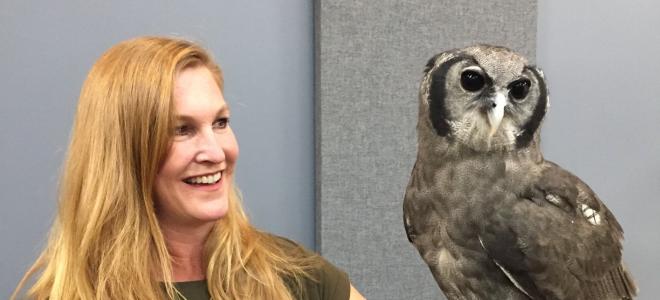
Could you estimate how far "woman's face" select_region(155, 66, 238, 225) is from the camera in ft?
3.13

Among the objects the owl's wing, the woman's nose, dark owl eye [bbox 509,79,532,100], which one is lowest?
the owl's wing

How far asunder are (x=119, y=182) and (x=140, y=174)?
3cm

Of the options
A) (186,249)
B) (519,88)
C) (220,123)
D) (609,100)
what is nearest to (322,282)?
(186,249)

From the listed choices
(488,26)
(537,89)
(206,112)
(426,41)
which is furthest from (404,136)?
(537,89)

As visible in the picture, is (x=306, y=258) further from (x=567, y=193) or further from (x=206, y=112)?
(x=567, y=193)

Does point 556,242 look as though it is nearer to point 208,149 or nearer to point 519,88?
point 519,88

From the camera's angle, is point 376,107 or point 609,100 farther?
point 609,100

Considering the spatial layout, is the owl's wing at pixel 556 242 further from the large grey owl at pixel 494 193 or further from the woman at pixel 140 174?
the woman at pixel 140 174

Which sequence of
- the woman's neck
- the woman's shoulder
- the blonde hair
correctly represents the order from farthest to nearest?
the woman's shoulder < the woman's neck < the blonde hair

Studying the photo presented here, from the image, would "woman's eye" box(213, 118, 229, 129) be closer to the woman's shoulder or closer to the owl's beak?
the woman's shoulder

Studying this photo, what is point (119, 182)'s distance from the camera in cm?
97

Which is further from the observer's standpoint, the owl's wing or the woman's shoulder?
the woman's shoulder

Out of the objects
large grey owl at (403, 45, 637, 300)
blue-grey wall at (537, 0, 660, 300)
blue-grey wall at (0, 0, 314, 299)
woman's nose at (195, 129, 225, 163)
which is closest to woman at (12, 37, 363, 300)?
woman's nose at (195, 129, 225, 163)

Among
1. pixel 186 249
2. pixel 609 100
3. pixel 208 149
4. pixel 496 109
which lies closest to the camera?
pixel 496 109
